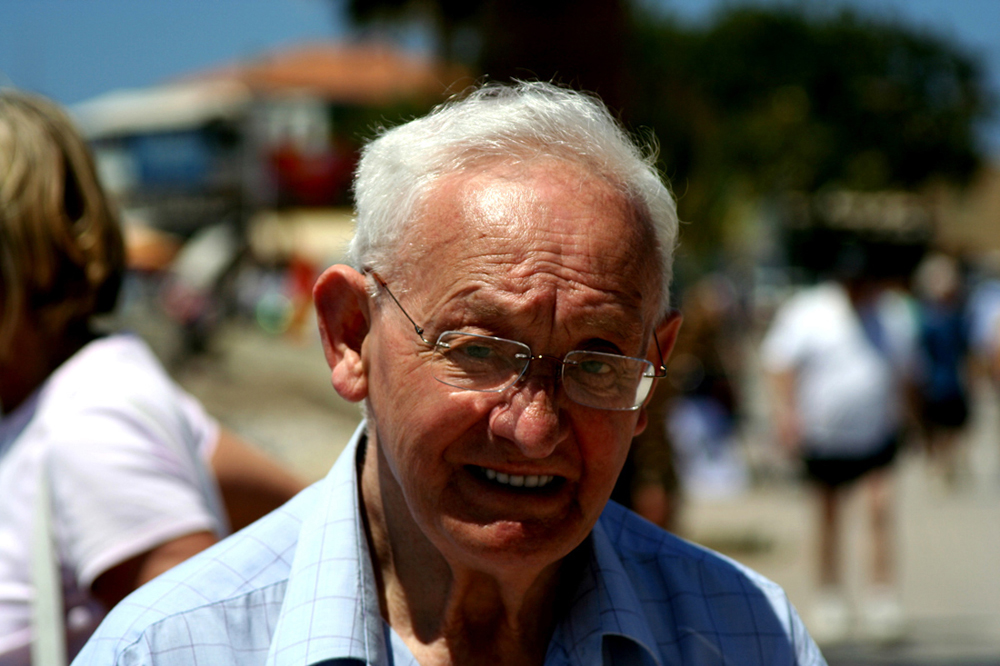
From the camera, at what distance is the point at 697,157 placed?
10.0 metres

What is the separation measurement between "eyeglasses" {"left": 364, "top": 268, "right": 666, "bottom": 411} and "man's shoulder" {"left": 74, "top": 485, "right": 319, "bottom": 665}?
41 cm

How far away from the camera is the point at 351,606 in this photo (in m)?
1.64

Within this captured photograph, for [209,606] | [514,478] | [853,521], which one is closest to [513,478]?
[514,478]

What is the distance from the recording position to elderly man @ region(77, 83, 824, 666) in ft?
5.32

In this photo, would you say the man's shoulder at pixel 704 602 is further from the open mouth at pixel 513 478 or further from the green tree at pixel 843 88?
the green tree at pixel 843 88

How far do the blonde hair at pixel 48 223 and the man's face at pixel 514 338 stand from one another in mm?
849

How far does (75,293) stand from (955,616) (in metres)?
6.02


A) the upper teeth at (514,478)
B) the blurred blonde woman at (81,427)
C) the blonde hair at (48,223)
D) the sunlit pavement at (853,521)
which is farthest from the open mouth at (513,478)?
the sunlit pavement at (853,521)

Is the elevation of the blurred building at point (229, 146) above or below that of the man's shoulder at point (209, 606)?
below

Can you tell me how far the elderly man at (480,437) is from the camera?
1.62 meters

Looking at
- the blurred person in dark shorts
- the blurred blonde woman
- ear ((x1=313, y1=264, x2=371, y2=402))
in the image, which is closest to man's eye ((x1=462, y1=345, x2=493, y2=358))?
ear ((x1=313, y1=264, x2=371, y2=402))

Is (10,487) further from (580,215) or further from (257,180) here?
(257,180)

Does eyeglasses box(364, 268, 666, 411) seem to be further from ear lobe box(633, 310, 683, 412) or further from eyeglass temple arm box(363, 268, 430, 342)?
ear lobe box(633, 310, 683, 412)

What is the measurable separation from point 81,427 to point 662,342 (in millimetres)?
1041
